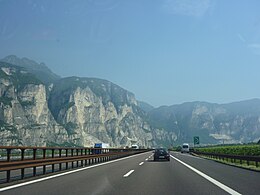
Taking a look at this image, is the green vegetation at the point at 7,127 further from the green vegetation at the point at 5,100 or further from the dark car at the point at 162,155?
the dark car at the point at 162,155

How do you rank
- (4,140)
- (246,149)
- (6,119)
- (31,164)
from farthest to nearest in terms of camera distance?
(6,119) < (4,140) < (246,149) < (31,164)

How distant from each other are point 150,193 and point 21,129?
192m

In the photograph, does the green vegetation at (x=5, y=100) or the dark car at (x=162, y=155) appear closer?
the dark car at (x=162, y=155)

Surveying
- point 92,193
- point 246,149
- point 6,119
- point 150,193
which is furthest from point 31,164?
point 6,119

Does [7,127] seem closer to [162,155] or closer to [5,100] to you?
[5,100]

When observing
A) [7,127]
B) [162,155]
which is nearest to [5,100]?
[7,127]

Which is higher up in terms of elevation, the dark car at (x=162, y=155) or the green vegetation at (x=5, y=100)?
the green vegetation at (x=5, y=100)

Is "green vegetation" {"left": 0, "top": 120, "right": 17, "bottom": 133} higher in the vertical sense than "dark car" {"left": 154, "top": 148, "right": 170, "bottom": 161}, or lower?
higher

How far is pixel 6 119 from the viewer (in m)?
190

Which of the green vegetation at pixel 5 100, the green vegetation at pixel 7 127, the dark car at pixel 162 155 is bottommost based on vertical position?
the dark car at pixel 162 155

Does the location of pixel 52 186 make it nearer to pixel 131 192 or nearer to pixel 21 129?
pixel 131 192

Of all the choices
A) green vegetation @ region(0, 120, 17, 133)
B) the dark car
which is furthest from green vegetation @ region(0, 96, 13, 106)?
the dark car

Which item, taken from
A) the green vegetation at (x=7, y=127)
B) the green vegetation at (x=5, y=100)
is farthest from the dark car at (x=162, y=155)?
the green vegetation at (x=5, y=100)

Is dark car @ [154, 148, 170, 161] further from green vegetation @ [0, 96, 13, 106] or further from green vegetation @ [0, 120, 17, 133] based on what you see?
green vegetation @ [0, 96, 13, 106]
